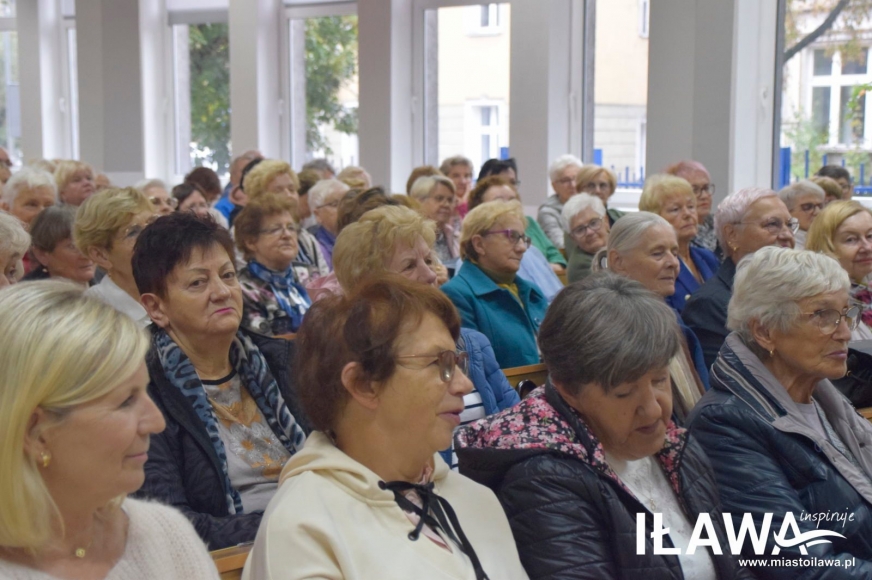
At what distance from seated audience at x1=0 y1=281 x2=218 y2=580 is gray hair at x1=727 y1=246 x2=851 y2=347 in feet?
5.37

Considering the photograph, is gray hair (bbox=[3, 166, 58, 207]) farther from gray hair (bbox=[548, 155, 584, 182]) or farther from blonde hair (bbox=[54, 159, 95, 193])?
gray hair (bbox=[548, 155, 584, 182])

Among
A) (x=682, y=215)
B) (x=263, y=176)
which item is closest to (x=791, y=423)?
(x=682, y=215)

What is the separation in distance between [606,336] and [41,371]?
1091 millimetres

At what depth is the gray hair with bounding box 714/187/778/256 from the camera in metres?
4.47

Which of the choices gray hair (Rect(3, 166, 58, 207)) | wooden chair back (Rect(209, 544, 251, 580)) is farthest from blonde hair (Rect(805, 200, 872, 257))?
gray hair (Rect(3, 166, 58, 207))

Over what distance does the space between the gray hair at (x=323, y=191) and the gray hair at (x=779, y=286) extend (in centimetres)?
370

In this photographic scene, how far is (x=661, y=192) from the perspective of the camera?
210 inches

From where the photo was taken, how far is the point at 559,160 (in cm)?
764

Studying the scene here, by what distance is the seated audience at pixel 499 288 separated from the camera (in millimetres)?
3762

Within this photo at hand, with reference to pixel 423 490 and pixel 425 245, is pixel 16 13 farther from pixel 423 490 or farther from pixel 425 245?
pixel 423 490

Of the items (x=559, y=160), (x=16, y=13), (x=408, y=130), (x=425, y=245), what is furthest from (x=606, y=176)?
(x=16, y=13)

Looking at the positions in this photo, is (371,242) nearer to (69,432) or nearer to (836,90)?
(69,432)

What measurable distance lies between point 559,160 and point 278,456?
18.3 ft

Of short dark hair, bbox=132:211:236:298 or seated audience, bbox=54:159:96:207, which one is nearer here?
short dark hair, bbox=132:211:236:298
